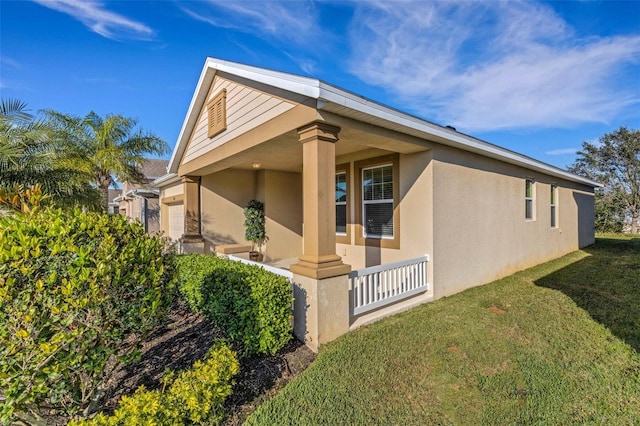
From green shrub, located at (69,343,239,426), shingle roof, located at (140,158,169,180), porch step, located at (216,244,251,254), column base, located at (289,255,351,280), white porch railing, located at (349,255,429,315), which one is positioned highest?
shingle roof, located at (140,158,169,180)

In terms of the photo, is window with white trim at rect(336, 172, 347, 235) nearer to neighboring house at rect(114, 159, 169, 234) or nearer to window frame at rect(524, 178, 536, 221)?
window frame at rect(524, 178, 536, 221)

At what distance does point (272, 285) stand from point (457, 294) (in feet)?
14.6

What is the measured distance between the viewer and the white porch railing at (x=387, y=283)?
16.5 ft

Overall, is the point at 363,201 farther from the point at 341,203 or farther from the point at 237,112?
the point at 237,112

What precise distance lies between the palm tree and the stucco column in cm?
1107

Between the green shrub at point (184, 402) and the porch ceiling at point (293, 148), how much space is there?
3.43m

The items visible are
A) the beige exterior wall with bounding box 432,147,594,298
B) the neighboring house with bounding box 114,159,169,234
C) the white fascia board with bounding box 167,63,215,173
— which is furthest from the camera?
the neighboring house with bounding box 114,159,169,234

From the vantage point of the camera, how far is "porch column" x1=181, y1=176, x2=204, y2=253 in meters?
8.94

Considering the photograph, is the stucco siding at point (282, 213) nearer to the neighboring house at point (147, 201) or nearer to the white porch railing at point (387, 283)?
the white porch railing at point (387, 283)

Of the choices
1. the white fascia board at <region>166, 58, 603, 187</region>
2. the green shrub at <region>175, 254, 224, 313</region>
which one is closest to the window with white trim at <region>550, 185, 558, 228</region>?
the white fascia board at <region>166, 58, 603, 187</region>

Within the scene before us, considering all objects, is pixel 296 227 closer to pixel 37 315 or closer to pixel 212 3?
pixel 212 3

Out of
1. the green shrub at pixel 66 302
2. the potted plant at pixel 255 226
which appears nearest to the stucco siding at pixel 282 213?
the potted plant at pixel 255 226

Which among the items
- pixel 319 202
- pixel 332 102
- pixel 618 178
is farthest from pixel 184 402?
pixel 618 178

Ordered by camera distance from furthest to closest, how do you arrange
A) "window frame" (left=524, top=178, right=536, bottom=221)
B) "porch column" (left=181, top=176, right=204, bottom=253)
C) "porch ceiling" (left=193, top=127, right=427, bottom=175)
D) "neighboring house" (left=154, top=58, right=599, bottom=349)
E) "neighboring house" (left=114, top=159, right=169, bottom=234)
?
"neighboring house" (left=114, top=159, right=169, bottom=234), "window frame" (left=524, top=178, right=536, bottom=221), "porch column" (left=181, top=176, right=204, bottom=253), "porch ceiling" (left=193, top=127, right=427, bottom=175), "neighboring house" (left=154, top=58, right=599, bottom=349)
